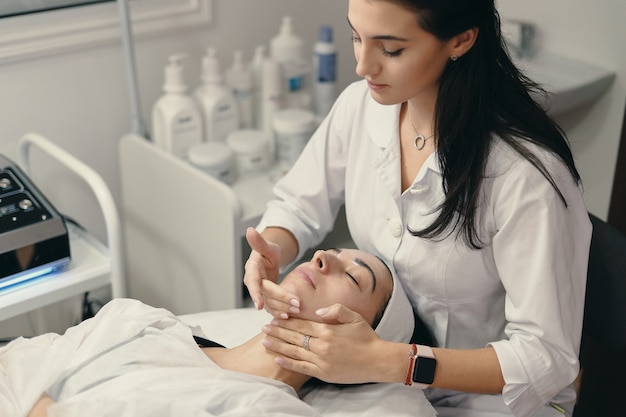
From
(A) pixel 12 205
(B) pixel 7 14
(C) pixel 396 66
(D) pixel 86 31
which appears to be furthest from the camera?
(D) pixel 86 31

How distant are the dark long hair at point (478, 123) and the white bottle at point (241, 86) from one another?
746 mm

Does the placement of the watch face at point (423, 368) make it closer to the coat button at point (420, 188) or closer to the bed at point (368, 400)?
the bed at point (368, 400)

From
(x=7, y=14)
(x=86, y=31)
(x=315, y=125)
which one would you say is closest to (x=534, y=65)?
(x=315, y=125)

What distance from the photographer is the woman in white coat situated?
3.71 ft

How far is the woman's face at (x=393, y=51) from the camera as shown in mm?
1076

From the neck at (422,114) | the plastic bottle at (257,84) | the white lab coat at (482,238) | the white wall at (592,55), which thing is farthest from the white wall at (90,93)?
the neck at (422,114)

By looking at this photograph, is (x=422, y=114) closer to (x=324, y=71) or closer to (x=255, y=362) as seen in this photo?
(x=255, y=362)

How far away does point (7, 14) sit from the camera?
159 cm

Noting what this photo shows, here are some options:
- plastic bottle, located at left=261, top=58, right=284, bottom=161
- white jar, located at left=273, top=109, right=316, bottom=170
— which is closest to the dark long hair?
white jar, located at left=273, top=109, right=316, bottom=170

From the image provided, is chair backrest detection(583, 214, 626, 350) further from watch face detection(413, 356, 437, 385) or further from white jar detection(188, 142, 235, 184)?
white jar detection(188, 142, 235, 184)

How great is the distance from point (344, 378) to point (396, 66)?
0.47 meters

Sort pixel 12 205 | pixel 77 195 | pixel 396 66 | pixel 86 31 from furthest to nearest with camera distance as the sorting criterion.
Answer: pixel 77 195
pixel 86 31
pixel 12 205
pixel 396 66

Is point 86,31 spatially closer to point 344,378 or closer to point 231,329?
point 231,329

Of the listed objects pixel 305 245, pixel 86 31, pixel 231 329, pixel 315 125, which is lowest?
pixel 231 329
